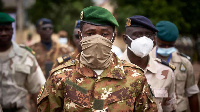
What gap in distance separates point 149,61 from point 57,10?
2625cm

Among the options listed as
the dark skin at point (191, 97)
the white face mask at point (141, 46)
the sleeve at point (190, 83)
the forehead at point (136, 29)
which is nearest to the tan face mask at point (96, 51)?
the white face mask at point (141, 46)

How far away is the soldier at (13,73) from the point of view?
16.5 ft

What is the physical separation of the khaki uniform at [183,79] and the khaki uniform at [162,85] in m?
1.09

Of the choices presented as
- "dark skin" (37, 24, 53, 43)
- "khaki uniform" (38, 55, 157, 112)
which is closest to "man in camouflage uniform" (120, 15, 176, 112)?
"khaki uniform" (38, 55, 157, 112)

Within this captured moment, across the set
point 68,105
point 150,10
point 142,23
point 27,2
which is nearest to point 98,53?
point 68,105

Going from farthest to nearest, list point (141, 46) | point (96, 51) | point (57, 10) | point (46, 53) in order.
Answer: point (57, 10) < point (46, 53) < point (141, 46) < point (96, 51)

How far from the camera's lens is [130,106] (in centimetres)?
284

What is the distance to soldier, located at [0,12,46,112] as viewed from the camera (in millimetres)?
5016

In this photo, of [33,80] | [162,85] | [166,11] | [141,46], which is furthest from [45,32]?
[166,11]

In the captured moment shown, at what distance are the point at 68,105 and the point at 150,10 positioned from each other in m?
16.5

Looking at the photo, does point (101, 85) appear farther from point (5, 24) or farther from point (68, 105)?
point (5, 24)

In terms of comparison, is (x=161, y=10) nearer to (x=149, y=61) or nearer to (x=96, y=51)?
(x=149, y=61)

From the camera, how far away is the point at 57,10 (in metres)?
29.9

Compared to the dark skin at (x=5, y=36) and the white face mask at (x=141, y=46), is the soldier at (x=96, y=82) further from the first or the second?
the dark skin at (x=5, y=36)
